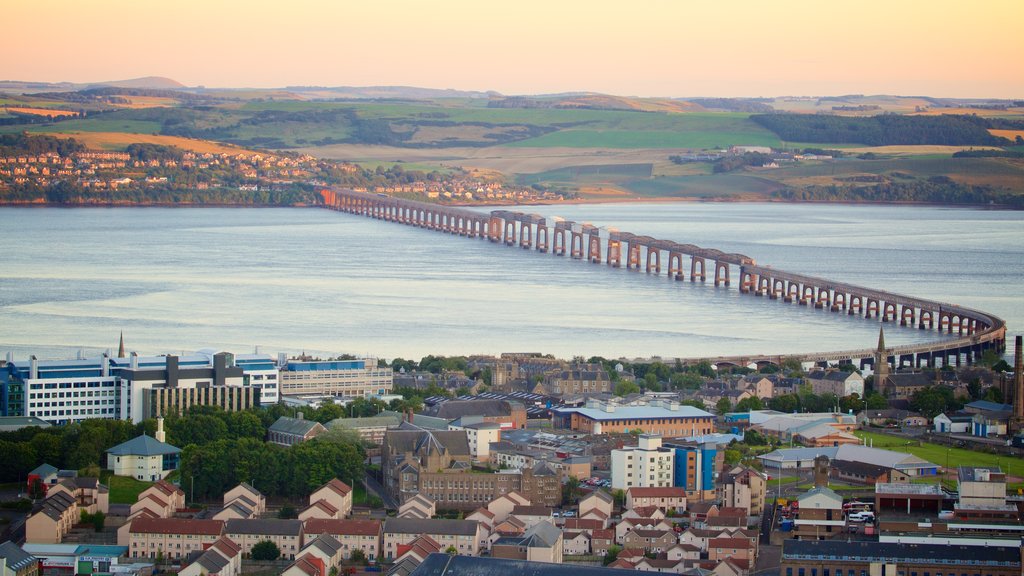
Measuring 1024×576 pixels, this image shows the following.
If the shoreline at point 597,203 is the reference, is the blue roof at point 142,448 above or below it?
above

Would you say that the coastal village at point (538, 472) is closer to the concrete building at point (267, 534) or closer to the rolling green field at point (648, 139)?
the concrete building at point (267, 534)

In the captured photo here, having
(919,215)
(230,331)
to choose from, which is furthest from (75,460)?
(919,215)

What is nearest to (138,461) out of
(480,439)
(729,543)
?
(480,439)

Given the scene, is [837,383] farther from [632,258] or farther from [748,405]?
[632,258]

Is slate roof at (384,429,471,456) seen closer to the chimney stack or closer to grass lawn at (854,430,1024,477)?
grass lawn at (854,430,1024,477)

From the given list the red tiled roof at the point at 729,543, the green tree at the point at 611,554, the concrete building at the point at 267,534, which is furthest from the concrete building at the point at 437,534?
the red tiled roof at the point at 729,543

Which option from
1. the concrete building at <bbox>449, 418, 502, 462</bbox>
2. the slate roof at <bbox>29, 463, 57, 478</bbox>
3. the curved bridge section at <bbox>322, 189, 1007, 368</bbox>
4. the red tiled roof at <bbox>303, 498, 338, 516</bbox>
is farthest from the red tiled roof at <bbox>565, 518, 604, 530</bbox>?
the curved bridge section at <bbox>322, 189, 1007, 368</bbox>

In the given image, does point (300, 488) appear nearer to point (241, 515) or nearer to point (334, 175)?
point (241, 515)
